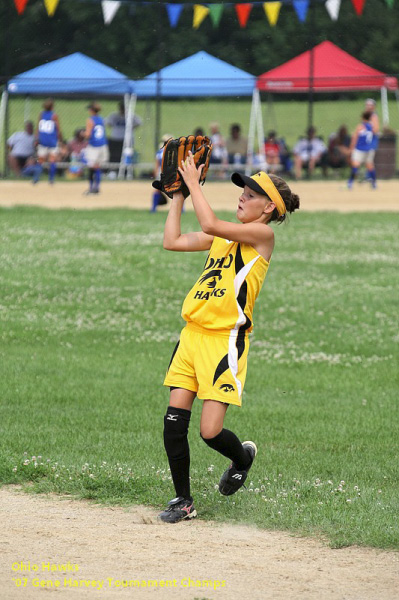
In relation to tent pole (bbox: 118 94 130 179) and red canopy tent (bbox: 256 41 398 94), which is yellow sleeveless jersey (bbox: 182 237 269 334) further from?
tent pole (bbox: 118 94 130 179)

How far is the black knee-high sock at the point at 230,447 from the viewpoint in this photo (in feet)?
18.7

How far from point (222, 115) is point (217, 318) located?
165 feet

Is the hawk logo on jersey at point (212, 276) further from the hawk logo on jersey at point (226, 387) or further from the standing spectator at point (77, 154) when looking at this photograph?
the standing spectator at point (77, 154)

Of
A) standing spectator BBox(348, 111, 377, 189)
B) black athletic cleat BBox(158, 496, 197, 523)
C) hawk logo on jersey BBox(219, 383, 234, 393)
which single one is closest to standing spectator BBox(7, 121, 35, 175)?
standing spectator BBox(348, 111, 377, 189)

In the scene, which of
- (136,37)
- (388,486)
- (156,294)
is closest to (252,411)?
(388,486)

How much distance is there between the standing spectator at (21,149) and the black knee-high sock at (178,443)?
77.8 feet

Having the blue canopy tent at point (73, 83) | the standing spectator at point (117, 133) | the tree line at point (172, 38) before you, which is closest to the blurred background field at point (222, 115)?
the tree line at point (172, 38)

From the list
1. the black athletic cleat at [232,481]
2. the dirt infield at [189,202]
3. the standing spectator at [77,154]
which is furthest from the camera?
the standing spectator at [77,154]

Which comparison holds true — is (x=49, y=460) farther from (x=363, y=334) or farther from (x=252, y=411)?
(x=363, y=334)

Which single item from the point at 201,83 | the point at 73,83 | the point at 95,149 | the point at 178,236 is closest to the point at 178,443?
the point at 178,236

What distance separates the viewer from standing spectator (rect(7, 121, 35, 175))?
28.5m

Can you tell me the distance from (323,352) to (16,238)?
7.41m

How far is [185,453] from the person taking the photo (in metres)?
5.79

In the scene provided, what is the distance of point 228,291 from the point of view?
564 cm
